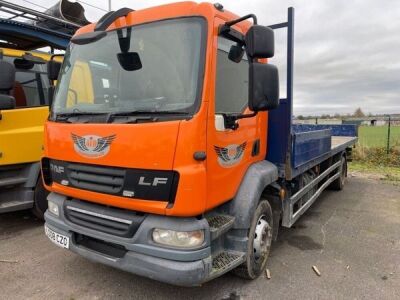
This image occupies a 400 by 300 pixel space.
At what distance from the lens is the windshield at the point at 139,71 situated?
8.86 ft

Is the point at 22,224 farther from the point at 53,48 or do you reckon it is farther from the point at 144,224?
the point at 144,224

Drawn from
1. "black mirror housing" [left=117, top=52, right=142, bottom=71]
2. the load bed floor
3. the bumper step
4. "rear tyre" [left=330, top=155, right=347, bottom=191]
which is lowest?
"rear tyre" [left=330, top=155, right=347, bottom=191]

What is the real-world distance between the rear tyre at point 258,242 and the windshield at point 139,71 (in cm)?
→ 141

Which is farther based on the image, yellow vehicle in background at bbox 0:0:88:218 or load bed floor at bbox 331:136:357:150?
load bed floor at bbox 331:136:357:150

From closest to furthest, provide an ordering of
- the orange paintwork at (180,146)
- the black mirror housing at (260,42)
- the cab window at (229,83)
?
the orange paintwork at (180,146) → the black mirror housing at (260,42) → the cab window at (229,83)

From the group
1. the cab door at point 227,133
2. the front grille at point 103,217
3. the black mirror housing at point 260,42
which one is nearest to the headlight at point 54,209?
the front grille at point 103,217

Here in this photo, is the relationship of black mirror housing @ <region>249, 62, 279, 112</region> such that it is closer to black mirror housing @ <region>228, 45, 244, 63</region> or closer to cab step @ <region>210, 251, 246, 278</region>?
black mirror housing @ <region>228, 45, 244, 63</region>

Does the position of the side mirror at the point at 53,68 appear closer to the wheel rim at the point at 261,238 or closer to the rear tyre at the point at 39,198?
the rear tyre at the point at 39,198

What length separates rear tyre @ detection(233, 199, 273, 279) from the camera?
10.6 feet

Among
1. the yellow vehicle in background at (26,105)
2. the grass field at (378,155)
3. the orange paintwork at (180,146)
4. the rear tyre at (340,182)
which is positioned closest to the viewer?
the orange paintwork at (180,146)

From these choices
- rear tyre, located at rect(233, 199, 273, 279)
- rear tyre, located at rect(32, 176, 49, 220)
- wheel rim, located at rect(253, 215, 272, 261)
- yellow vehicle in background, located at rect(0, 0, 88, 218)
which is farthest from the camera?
rear tyre, located at rect(32, 176, 49, 220)

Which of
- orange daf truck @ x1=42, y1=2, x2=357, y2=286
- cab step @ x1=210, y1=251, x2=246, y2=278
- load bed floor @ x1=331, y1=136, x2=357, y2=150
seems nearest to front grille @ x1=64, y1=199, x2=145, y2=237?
orange daf truck @ x1=42, y1=2, x2=357, y2=286

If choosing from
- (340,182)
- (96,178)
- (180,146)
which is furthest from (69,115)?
(340,182)

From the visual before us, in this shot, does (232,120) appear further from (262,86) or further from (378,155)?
(378,155)
